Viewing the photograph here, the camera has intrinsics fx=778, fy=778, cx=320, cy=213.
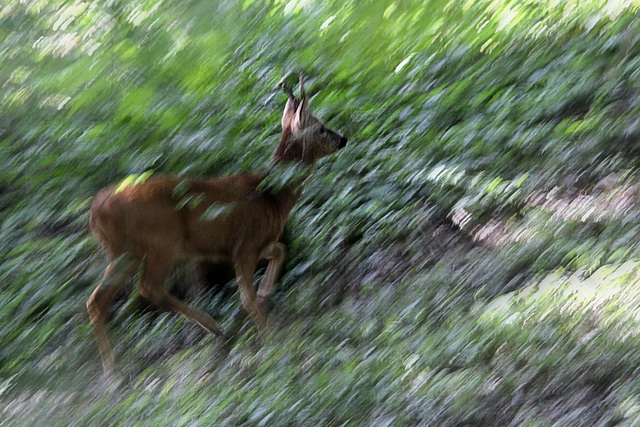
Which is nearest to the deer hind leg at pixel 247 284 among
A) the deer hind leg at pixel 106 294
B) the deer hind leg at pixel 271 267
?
the deer hind leg at pixel 271 267

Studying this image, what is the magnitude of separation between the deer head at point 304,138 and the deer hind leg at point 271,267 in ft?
2.64

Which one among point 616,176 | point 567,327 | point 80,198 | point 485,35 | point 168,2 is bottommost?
point 616,176

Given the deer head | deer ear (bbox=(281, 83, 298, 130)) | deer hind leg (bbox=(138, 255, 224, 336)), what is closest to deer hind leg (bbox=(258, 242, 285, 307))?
deer hind leg (bbox=(138, 255, 224, 336))

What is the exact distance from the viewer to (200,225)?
6.25 metres

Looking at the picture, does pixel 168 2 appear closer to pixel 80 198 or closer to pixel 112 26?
pixel 112 26

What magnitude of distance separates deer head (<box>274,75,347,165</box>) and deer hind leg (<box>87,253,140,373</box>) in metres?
1.52

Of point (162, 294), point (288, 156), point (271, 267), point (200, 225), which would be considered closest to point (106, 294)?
point (162, 294)

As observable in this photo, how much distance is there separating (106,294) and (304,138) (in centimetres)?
205

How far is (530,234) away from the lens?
5.26m

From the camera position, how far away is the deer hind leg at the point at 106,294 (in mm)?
6215

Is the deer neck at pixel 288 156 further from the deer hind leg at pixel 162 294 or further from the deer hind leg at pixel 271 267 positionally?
the deer hind leg at pixel 162 294

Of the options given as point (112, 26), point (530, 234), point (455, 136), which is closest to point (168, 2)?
point (112, 26)

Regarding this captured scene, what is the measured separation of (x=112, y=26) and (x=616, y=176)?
373 cm

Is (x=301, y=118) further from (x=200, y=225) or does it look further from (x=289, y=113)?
(x=200, y=225)
